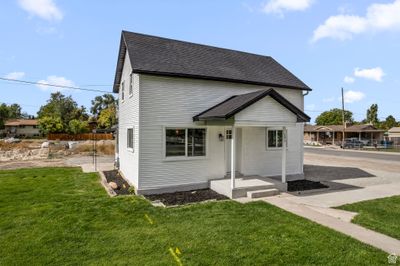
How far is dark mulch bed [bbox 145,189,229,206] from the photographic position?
8.48 meters

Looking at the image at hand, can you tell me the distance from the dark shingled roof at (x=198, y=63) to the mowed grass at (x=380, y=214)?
6.18 meters

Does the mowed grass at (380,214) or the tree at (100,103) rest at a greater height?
the tree at (100,103)

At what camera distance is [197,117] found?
9883mm

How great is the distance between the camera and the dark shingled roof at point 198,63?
9711 mm

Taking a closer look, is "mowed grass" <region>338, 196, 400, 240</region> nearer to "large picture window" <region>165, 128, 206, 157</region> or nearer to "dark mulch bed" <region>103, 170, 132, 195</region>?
"large picture window" <region>165, 128, 206, 157</region>

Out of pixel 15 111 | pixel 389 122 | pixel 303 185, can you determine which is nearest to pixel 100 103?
pixel 15 111

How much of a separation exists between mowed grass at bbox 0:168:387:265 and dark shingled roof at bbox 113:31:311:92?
496cm

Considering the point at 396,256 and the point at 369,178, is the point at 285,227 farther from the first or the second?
the point at 369,178

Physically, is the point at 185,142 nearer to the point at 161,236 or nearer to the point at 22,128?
the point at 161,236

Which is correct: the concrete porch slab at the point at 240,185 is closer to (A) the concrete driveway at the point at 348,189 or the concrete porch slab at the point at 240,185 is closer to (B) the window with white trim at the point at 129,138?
(A) the concrete driveway at the point at 348,189

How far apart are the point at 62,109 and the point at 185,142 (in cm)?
7167

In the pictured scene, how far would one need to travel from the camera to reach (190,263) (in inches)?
171

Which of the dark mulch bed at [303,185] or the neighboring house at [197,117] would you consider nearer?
the neighboring house at [197,117]

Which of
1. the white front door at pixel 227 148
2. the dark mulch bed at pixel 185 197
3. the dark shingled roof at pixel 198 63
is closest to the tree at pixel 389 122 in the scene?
the dark shingled roof at pixel 198 63
